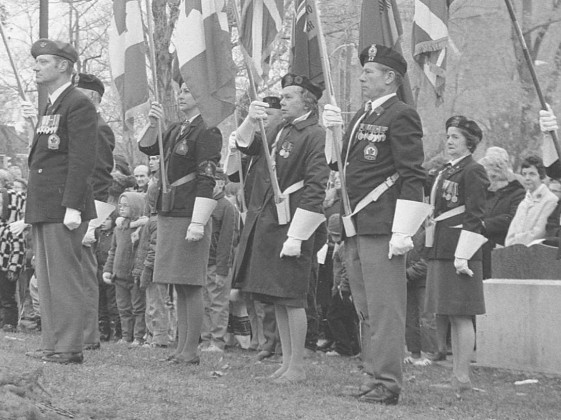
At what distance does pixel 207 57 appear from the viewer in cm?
958

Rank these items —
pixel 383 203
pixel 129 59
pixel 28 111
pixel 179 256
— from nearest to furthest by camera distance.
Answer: pixel 383 203
pixel 179 256
pixel 28 111
pixel 129 59

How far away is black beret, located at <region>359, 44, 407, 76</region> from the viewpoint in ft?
26.1

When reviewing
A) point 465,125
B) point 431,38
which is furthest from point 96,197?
point 431,38

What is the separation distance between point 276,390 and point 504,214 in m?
5.36

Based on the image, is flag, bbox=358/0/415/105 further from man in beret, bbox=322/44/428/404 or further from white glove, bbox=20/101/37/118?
white glove, bbox=20/101/37/118

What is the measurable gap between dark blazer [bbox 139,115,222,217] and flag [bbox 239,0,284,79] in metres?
0.72

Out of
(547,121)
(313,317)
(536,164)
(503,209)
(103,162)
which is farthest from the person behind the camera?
(503,209)

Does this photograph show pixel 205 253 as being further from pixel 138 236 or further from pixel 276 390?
pixel 138 236

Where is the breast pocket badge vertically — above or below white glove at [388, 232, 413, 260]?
above

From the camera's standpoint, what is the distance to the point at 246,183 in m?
9.60

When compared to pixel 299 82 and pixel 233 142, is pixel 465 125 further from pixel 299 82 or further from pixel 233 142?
pixel 233 142

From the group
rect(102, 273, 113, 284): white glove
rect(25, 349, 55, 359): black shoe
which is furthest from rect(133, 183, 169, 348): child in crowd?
rect(25, 349, 55, 359): black shoe

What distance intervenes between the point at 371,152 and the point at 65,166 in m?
2.47

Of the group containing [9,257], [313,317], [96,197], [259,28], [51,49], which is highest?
[259,28]
